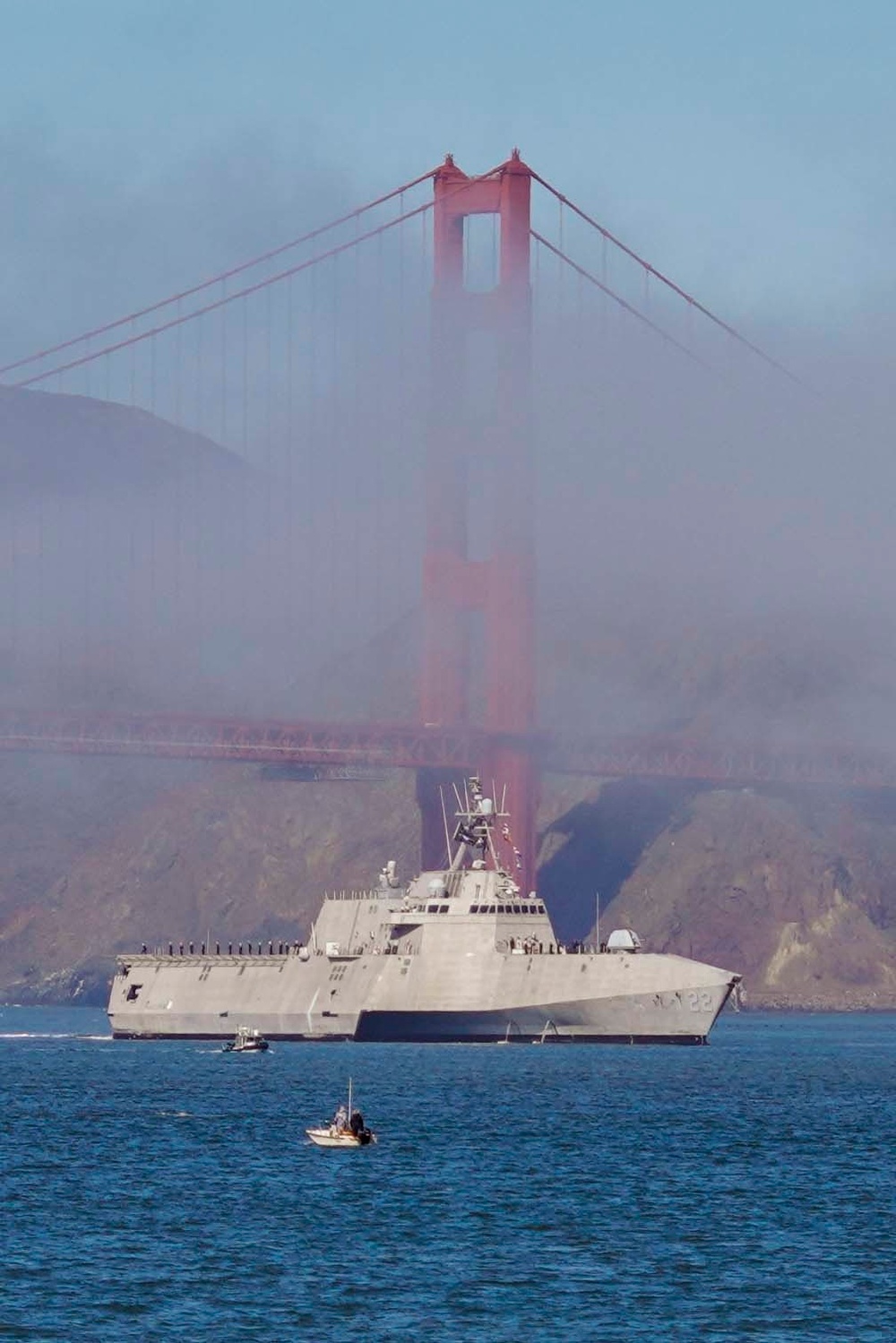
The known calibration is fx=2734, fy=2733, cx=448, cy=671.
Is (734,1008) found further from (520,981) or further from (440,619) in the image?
(520,981)

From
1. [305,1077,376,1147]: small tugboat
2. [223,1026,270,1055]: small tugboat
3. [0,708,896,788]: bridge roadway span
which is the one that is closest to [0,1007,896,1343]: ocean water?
[305,1077,376,1147]: small tugboat

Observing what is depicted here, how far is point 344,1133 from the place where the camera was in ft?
227

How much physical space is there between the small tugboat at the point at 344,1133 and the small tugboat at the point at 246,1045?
4022cm

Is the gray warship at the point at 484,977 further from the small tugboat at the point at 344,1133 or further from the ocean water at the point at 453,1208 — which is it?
the small tugboat at the point at 344,1133

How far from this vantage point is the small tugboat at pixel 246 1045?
110375 millimetres

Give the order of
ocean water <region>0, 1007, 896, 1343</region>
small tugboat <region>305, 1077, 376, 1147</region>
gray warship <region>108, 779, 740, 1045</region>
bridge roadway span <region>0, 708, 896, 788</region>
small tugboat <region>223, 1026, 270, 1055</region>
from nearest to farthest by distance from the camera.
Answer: ocean water <region>0, 1007, 896, 1343</region>
small tugboat <region>305, 1077, 376, 1147</region>
gray warship <region>108, 779, 740, 1045</region>
small tugboat <region>223, 1026, 270, 1055</region>
bridge roadway span <region>0, 708, 896, 788</region>

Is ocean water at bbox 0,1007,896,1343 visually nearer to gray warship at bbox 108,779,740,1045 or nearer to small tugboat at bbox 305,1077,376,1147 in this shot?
small tugboat at bbox 305,1077,376,1147

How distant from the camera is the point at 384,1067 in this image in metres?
99.2

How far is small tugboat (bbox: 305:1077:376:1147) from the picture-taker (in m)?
69.0

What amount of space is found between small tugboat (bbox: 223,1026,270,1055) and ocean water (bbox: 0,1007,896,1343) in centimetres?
1297

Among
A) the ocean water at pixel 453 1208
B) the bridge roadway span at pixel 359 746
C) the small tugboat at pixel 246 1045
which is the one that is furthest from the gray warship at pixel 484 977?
the bridge roadway span at pixel 359 746

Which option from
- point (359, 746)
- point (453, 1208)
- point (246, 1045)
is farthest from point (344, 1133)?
point (359, 746)

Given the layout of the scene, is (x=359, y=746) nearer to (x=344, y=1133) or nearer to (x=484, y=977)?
(x=484, y=977)

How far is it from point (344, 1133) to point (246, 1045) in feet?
138
